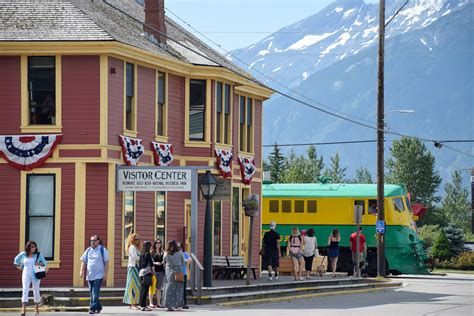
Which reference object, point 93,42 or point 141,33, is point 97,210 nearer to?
point 93,42

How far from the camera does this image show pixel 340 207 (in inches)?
2327

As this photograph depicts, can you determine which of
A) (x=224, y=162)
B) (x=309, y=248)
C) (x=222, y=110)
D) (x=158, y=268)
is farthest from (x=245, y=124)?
(x=158, y=268)

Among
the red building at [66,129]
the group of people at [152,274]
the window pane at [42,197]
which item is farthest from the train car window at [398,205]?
the group of people at [152,274]

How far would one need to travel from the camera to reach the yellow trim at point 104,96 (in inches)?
1491

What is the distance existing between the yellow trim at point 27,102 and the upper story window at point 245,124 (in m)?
10.7

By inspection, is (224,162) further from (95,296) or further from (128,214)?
(95,296)

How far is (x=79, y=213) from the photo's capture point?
37812mm

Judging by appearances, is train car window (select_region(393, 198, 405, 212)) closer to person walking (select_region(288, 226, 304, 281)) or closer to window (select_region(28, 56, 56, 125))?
person walking (select_region(288, 226, 304, 281))

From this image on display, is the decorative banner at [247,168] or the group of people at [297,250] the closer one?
the group of people at [297,250]

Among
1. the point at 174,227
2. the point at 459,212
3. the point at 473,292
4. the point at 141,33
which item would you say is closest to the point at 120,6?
the point at 141,33

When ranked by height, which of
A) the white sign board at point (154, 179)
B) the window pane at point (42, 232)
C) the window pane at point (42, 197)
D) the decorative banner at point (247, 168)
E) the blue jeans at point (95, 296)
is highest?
the decorative banner at point (247, 168)

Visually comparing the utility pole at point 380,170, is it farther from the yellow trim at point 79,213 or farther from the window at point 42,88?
the window at point 42,88

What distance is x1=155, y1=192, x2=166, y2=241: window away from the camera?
41.3 metres

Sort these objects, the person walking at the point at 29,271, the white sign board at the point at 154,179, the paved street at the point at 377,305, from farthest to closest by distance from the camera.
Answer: the white sign board at the point at 154,179
the paved street at the point at 377,305
the person walking at the point at 29,271
